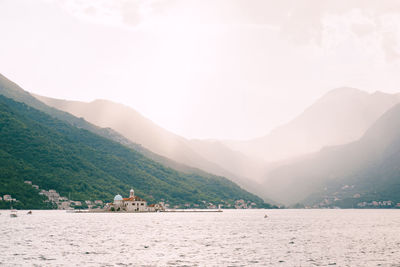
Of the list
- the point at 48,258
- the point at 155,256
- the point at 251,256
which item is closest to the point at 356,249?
the point at 251,256

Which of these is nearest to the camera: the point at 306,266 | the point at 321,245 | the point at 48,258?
the point at 306,266

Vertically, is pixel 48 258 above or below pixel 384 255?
below

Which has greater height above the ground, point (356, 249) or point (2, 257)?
point (356, 249)

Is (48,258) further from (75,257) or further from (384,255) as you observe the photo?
(384,255)

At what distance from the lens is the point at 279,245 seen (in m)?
113

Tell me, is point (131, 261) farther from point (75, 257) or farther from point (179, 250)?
point (179, 250)

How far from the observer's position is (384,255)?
303 feet

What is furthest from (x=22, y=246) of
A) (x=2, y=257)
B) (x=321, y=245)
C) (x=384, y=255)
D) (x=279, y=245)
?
(x=384, y=255)

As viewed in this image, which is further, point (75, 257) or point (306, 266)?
point (75, 257)

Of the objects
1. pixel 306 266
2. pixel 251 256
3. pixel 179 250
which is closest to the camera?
pixel 306 266

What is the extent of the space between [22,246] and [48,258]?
2390 cm

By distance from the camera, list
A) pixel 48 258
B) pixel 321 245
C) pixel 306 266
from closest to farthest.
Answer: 1. pixel 306 266
2. pixel 48 258
3. pixel 321 245

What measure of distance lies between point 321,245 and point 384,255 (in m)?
22.2

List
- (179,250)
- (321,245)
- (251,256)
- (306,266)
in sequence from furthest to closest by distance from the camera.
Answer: (321,245) < (179,250) < (251,256) < (306,266)
